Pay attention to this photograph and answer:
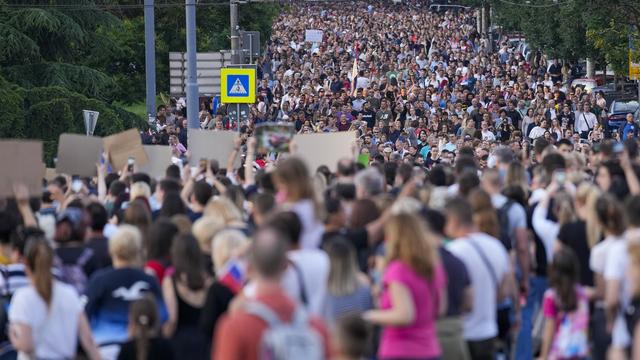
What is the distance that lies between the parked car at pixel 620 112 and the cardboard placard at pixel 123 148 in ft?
73.3

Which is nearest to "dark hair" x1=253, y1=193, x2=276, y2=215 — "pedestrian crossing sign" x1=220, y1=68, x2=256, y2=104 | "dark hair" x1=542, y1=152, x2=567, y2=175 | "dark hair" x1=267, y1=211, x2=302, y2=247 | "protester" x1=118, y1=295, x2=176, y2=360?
"dark hair" x1=267, y1=211, x2=302, y2=247

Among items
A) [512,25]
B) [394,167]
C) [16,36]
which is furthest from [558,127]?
[512,25]

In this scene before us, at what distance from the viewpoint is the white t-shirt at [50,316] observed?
9.44m

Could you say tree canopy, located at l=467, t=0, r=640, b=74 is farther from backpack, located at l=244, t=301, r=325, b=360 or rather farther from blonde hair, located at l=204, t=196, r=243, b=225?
backpack, located at l=244, t=301, r=325, b=360

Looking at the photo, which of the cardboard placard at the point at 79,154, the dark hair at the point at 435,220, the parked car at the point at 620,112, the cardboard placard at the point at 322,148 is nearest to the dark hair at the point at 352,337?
the dark hair at the point at 435,220

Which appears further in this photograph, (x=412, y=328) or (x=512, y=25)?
(x=512, y=25)

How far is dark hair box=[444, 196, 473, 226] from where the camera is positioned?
9.77 metres

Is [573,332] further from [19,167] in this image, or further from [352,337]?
[19,167]

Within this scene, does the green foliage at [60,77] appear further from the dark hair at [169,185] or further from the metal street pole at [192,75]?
the dark hair at [169,185]

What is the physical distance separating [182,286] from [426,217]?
59.6 inches

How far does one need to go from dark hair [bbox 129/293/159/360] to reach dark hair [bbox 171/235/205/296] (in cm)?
66

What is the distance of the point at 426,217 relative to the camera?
10039mm

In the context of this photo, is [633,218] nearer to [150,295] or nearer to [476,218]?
[476,218]

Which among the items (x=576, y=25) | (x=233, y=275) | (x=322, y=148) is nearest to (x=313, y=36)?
(x=576, y=25)
